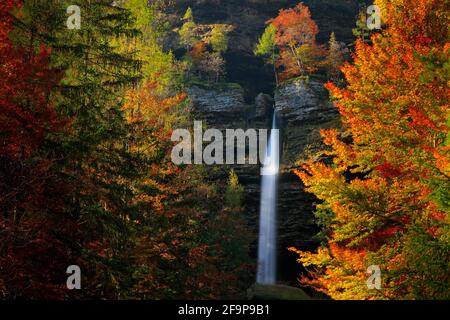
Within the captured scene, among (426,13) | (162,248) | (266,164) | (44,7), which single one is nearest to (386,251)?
(426,13)

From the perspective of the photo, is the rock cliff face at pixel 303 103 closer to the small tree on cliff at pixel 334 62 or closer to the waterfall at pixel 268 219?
the small tree on cliff at pixel 334 62

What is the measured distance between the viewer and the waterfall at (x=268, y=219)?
135ft

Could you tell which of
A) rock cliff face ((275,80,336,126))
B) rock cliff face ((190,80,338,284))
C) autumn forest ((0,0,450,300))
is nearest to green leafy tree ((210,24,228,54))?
rock cliff face ((190,80,338,284))

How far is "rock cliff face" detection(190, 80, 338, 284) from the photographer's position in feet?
135

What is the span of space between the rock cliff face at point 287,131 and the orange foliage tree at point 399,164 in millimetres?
29221

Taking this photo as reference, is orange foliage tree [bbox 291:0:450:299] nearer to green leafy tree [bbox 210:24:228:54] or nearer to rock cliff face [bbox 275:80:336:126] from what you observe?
rock cliff face [bbox 275:80:336:126]

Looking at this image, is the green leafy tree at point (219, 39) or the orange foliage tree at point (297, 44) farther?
the green leafy tree at point (219, 39)

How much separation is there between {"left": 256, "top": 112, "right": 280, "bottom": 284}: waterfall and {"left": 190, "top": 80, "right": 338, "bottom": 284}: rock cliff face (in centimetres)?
61

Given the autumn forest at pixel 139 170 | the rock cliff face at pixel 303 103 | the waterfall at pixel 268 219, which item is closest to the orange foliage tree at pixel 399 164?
the autumn forest at pixel 139 170

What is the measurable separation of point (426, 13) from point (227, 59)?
Answer: 4958cm

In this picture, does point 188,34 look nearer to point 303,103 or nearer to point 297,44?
point 297,44

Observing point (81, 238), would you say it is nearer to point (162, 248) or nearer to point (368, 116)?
point (162, 248)

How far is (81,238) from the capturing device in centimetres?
1140
